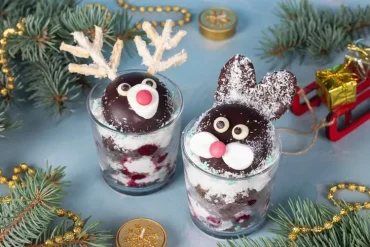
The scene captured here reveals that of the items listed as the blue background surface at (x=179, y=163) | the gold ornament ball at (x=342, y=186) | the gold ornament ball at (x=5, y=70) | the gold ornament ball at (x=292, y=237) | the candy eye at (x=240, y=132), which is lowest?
the blue background surface at (x=179, y=163)

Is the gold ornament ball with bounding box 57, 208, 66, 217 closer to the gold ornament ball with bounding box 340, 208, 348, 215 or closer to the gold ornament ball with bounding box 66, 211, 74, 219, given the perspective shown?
the gold ornament ball with bounding box 66, 211, 74, 219

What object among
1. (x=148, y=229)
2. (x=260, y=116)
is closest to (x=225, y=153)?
(x=260, y=116)

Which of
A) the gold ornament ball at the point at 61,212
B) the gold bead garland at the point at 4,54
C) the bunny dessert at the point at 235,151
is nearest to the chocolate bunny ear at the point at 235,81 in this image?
the bunny dessert at the point at 235,151

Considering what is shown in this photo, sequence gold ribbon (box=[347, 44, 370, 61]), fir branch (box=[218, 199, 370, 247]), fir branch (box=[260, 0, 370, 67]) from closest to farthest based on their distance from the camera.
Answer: fir branch (box=[218, 199, 370, 247]), gold ribbon (box=[347, 44, 370, 61]), fir branch (box=[260, 0, 370, 67])

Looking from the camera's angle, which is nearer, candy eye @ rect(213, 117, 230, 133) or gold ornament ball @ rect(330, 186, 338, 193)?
candy eye @ rect(213, 117, 230, 133)

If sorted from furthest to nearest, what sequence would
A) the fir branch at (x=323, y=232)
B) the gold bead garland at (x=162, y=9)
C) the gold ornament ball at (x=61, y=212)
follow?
the gold bead garland at (x=162, y=9), the gold ornament ball at (x=61, y=212), the fir branch at (x=323, y=232)

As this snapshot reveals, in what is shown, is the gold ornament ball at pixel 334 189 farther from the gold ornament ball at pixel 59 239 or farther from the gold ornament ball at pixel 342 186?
the gold ornament ball at pixel 59 239

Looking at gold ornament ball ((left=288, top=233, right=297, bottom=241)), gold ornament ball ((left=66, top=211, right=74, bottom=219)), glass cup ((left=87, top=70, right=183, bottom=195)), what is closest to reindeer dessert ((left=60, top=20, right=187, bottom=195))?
glass cup ((left=87, top=70, right=183, bottom=195))

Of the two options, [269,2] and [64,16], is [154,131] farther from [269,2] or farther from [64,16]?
[269,2]
